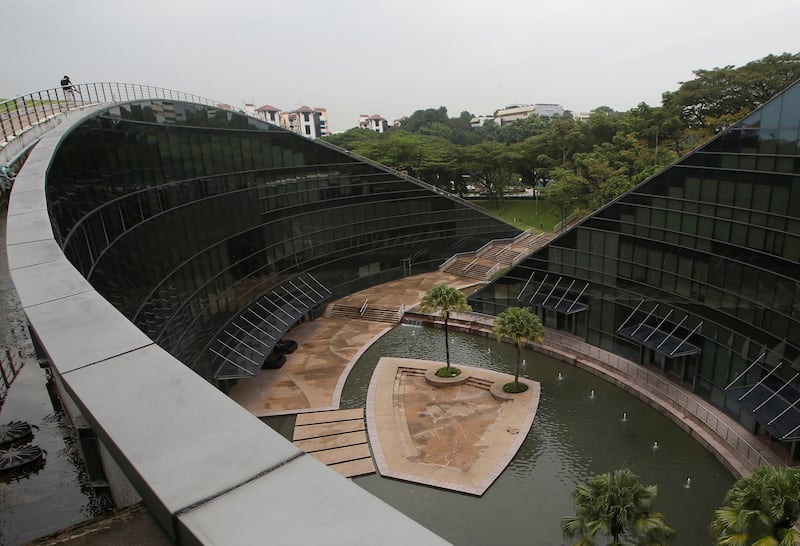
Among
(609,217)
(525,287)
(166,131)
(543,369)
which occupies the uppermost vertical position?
(166,131)

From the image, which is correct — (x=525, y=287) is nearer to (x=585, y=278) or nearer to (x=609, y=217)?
(x=585, y=278)

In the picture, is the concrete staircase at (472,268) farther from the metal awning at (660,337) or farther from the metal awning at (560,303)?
the metal awning at (660,337)

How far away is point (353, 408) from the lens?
1217 inches

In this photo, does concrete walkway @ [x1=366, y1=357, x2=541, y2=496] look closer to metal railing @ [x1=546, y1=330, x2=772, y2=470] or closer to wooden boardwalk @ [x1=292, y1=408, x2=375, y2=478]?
wooden boardwalk @ [x1=292, y1=408, x2=375, y2=478]

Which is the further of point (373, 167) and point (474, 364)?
point (373, 167)

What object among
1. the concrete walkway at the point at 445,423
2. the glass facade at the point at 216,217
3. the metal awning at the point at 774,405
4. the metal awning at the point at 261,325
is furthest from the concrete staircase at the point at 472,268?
the metal awning at the point at 774,405

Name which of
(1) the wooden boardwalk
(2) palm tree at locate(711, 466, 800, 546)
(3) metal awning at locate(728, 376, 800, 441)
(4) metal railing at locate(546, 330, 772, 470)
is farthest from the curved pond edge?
(1) the wooden boardwalk

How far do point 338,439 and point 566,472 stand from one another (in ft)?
37.7

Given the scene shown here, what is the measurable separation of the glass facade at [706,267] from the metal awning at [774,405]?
20cm

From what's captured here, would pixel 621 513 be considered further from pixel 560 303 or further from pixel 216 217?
pixel 216 217

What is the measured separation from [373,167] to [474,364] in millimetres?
21686

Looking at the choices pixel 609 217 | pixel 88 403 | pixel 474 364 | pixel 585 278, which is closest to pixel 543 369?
pixel 474 364

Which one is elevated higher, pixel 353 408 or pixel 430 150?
pixel 430 150

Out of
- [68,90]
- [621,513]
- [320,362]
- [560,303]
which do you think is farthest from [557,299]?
[68,90]
